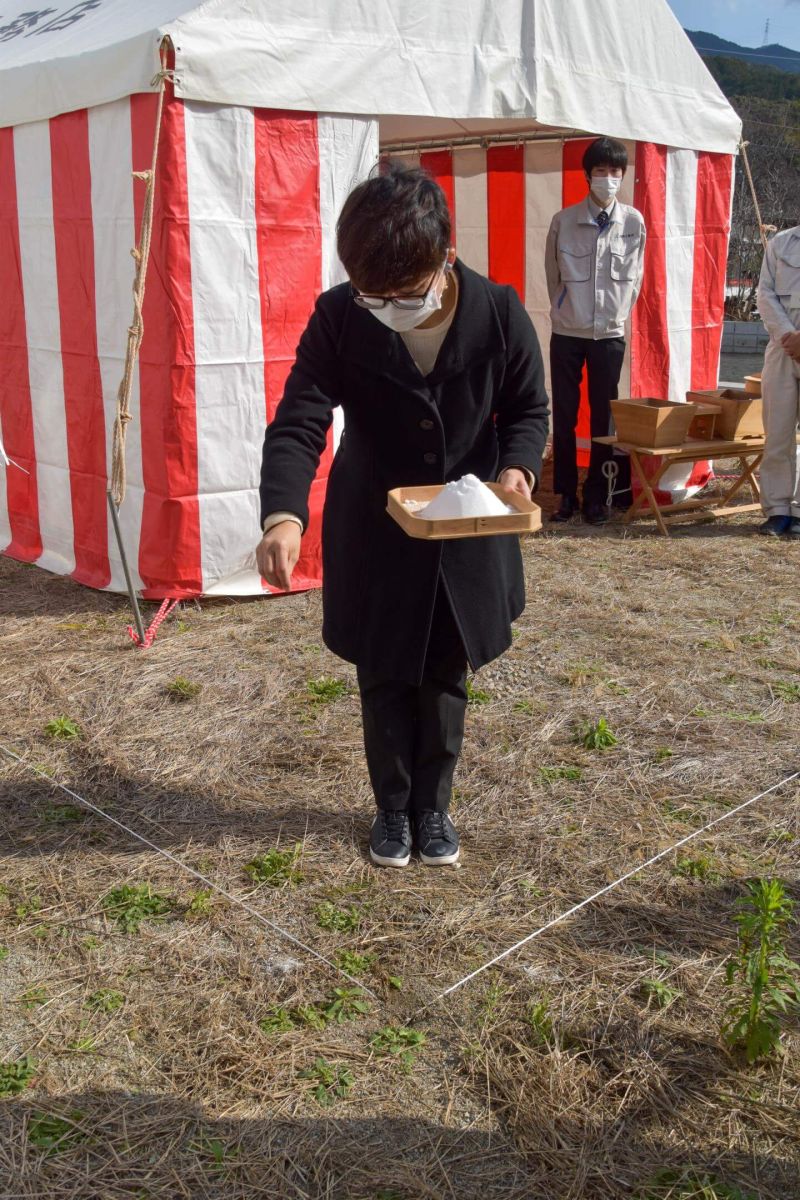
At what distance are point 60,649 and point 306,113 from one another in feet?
7.37

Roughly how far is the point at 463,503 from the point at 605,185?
160 inches

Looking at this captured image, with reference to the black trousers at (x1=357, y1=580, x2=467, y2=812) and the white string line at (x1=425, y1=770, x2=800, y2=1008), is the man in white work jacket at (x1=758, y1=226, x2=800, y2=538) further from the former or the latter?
the black trousers at (x1=357, y1=580, x2=467, y2=812)

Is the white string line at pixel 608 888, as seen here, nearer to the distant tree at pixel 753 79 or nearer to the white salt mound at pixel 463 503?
the white salt mound at pixel 463 503

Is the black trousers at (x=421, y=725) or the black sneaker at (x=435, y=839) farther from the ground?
the black trousers at (x=421, y=725)

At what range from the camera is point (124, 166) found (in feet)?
13.9

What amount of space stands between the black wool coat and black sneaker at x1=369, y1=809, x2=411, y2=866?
0.47 meters

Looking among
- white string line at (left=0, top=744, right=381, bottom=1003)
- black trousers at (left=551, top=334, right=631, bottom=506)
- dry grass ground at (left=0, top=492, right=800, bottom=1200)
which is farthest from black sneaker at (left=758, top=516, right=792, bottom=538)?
white string line at (left=0, top=744, right=381, bottom=1003)

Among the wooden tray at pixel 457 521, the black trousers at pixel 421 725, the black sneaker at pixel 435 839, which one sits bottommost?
the black sneaker at pixel 435 839

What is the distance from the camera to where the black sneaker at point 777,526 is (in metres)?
5.96

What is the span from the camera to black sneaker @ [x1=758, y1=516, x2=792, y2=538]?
5.96 meters

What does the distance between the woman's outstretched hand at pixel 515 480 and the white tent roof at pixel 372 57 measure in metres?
2.45

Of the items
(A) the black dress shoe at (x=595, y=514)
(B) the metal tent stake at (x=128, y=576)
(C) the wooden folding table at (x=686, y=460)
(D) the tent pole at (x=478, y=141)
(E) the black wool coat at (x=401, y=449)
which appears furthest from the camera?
(D) the tent pole at (x=478, y=141)

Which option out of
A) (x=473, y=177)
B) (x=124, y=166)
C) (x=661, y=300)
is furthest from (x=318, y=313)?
(x=473, y=177)

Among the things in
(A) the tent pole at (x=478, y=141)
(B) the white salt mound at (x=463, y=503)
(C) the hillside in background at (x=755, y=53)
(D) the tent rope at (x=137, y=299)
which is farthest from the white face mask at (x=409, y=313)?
(C) the hillside in background at (x=755, y=53)
